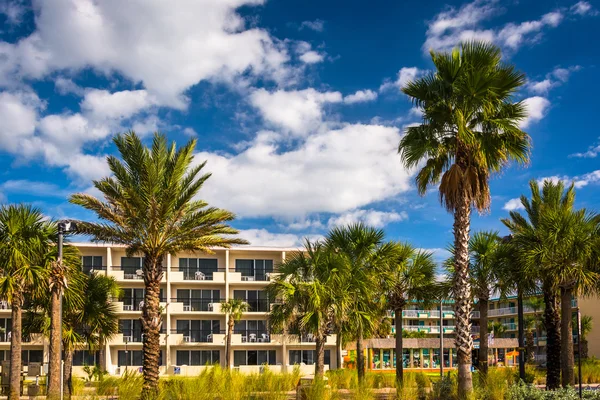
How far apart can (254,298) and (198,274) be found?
5.32 meters

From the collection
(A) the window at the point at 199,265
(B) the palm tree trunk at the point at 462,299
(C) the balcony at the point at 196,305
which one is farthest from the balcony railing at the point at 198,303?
(B) the palm tree trunk at the point at 462,299

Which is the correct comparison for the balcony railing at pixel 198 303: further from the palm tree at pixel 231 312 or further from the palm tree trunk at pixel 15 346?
the palm tree trunk at pixel 15 346

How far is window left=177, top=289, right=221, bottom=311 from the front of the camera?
5344cm

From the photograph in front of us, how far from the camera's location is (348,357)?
61.0m

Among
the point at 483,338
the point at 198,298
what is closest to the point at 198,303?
the point at 198,298

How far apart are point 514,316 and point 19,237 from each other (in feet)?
275

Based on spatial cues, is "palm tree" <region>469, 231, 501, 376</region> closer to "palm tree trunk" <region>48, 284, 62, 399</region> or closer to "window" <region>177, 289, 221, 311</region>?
"palm tree trunk" <region>48, 284, 62, 399</region>

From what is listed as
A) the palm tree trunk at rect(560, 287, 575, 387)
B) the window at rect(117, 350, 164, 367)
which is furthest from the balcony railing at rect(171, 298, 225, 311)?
the palm tree trunk at rect(560, 287, 575, 387)

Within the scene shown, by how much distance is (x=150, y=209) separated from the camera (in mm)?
24000

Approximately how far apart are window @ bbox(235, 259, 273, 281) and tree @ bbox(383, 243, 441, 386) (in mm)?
24157

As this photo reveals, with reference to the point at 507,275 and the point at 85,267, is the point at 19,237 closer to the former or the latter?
the point at 507,275

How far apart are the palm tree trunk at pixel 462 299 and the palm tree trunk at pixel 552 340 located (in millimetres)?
6911

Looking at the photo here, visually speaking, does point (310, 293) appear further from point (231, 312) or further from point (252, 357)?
point (252, 357)

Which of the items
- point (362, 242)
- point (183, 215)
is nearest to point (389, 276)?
point (362, 242)
